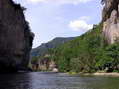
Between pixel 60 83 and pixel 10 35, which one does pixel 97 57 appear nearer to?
pixel 10 35

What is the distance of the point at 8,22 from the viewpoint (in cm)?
11581

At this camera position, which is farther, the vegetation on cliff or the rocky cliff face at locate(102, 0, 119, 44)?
the rocky cliff face at locate(102, 0, 119, 44)

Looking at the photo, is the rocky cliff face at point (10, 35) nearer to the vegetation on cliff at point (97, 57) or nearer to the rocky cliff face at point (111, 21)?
the vegetation on cliff at point (97, 57)

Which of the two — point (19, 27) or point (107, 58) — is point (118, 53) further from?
point (19, 27)

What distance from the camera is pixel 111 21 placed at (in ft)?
440

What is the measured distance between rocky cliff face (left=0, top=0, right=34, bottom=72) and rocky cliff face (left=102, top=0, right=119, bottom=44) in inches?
1507

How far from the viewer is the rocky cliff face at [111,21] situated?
419ft

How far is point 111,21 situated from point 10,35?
→ 44434 mm

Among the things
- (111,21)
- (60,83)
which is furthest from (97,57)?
(60,83)

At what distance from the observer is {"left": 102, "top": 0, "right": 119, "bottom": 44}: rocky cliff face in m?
128

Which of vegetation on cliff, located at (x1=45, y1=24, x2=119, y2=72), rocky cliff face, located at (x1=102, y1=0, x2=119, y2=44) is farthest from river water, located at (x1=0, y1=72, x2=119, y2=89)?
rocky cliff face, located at (x1=102, y1=0, x2=119, y2=44)

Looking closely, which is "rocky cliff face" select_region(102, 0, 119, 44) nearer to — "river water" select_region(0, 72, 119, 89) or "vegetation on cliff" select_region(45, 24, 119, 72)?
"vegetation on cliff" select_region(45, 24, 119, 72)

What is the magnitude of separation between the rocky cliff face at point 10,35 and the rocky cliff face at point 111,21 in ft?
126

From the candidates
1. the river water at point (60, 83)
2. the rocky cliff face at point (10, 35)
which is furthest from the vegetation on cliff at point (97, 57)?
the river water at point (60, 83)
